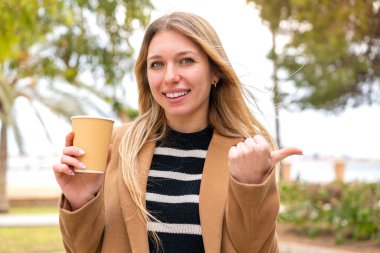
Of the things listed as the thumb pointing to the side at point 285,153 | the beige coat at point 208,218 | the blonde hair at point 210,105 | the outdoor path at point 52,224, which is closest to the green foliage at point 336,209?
the outdoor path at point 52,224

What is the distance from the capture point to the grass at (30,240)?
8.84 m

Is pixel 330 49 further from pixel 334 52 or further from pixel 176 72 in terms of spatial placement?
pixel 176 72

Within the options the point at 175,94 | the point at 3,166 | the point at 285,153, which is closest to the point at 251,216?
the point at 285,153

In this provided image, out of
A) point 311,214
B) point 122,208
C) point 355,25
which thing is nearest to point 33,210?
point 311,214

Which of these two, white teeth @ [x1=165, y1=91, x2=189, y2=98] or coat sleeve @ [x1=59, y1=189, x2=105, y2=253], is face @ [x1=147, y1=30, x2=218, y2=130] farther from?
coat sleeve @ [x1=59, y1=189, x2=105, y2=253]

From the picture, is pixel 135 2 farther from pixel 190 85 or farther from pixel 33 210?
pixel 33 210

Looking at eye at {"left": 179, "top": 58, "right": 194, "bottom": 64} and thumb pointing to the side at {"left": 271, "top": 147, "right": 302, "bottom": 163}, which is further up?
eye at {"left": 179, "top": 58, "right": 194, "bottom": 64}

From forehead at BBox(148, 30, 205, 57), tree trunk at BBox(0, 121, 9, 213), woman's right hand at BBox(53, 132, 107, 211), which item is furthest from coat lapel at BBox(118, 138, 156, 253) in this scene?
tree trunk at BBox(0, 121, 9, 213)

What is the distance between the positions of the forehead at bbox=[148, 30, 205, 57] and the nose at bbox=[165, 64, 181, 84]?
8 cm

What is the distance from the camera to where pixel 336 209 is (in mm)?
8805

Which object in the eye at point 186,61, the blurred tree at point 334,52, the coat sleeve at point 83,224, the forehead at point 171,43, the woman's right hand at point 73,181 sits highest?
the blurred tree at point 334,52

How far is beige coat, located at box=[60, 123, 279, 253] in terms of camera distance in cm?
202

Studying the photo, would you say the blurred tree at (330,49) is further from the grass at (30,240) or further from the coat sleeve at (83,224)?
the grass at (30,240)

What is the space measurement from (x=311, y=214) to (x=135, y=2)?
4.96 meters
